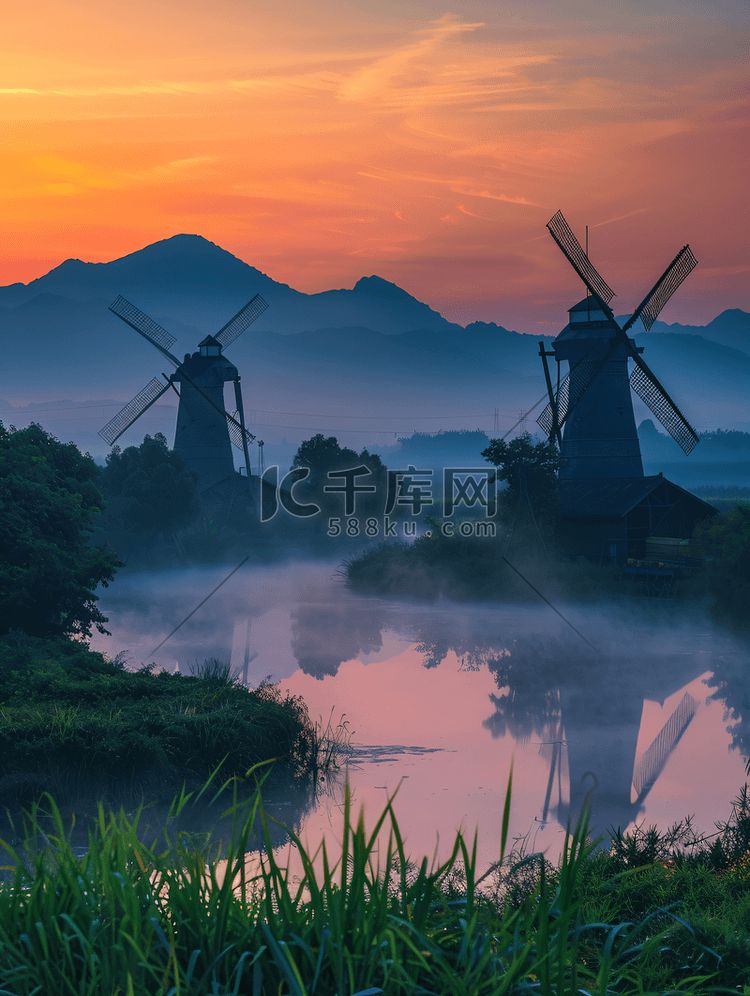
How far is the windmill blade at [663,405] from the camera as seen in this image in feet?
110

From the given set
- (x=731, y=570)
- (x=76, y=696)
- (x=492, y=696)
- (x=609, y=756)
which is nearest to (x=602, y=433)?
(x=731, y=570)

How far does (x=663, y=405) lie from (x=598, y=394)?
314 cm

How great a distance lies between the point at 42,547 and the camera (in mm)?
16641

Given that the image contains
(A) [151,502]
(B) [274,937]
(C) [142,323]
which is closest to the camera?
(B) [274,937]

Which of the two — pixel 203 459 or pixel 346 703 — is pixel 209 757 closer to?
pixel 346 703

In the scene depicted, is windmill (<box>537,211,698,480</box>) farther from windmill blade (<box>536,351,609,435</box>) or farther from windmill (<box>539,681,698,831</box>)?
windmill (<box>539,681,698,831</box>)

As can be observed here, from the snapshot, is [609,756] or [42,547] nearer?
[609,756]

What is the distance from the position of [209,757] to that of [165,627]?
16144 mm

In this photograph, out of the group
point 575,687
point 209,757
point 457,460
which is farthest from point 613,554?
point 457,460

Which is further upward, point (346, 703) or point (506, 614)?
point (506, 614)

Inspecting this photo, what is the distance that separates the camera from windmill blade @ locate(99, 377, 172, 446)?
44438mm

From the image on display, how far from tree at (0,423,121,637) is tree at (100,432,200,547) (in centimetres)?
2122

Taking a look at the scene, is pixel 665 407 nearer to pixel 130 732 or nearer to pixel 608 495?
pixel 608 495

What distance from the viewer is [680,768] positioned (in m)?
12.8
